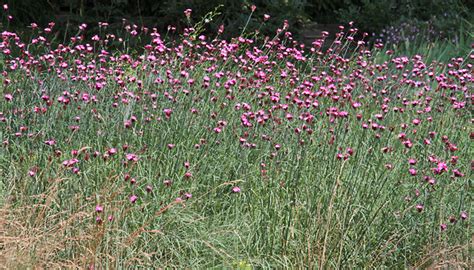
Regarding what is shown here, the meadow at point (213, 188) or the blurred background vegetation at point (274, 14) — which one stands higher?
the meadow at point (213, 188)

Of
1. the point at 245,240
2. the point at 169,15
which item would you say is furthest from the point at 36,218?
the point at 169,15

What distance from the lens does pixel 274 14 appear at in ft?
36.7

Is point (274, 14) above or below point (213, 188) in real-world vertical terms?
below

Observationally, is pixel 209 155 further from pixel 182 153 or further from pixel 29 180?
pixel 29 180

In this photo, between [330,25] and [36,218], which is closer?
[36,218]

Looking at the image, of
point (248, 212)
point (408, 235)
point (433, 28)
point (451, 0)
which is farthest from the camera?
point (451, 0)

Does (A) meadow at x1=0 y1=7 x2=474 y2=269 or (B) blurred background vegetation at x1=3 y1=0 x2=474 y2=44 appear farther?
(B) blurred background vegetation at x1=3 y1=0 x2=474 y2=44

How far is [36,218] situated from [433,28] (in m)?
7.61

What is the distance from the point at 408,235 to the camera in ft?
13.8

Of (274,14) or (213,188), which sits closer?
(213,188)

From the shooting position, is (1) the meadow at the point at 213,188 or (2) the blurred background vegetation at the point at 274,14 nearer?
(1) the meadow at the point at 213,188

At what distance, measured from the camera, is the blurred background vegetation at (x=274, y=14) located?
1081 cm

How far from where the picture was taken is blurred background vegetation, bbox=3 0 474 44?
35.5 feet

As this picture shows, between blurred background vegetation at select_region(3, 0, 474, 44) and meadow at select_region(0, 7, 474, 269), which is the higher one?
meadow at select_region(0, 7, 474, 269)
